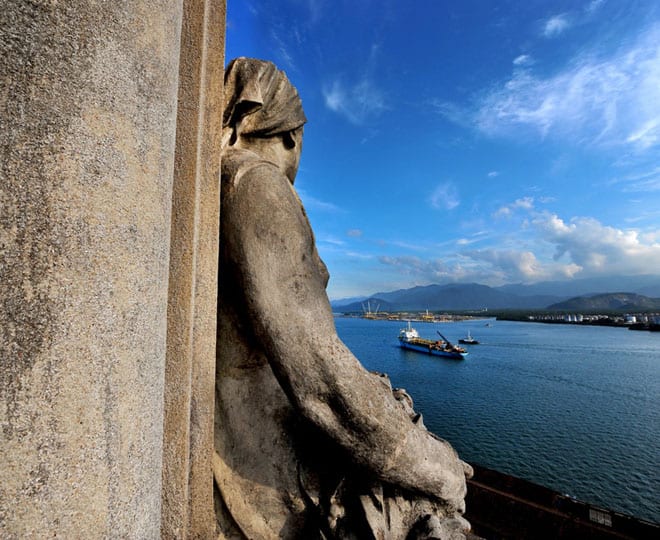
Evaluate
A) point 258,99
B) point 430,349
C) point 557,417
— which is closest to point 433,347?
point 430,349

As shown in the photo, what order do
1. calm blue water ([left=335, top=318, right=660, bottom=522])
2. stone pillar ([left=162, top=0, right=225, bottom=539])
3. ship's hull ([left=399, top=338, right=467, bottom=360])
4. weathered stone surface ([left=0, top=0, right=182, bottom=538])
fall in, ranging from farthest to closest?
1. ship's hull ([left=399, top=338, right=467, bottom=360])
2. calm blue water ([left=335, top=318, right=660, bottom=522])
3. stone pillar ([left=162, top=0, right=225, bottom=539])
4. weathered stone surface ([left=0, top=0, right=182, bottom=538])

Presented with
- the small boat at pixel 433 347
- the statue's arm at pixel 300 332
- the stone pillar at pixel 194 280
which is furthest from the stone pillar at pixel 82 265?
the small boat at pixel 433 347

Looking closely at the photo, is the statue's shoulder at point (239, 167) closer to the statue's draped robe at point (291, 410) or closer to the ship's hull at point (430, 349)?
the statue's draped robe at point (291, 410)

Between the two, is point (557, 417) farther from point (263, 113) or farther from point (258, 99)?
point (258, 99)

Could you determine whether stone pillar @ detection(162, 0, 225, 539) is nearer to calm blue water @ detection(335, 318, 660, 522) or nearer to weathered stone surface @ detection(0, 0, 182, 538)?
weathered stone surface @ detection(0, 0, 182, 538)

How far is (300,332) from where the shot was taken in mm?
1744

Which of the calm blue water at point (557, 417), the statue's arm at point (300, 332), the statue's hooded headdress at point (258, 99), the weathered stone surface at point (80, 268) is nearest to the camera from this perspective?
the weathered stone surface at point (80, 268)

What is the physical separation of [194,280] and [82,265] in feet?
2.43

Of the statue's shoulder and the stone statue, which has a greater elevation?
the statue's shoulder

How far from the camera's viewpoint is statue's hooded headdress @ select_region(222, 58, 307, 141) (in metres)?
2.10

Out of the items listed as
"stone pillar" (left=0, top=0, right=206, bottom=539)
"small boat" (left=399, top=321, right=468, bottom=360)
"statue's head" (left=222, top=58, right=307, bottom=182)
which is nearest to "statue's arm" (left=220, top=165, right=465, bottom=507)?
"statue's head" (left=222, top=58, right=307, bottom=182)

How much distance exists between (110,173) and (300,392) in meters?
1.19

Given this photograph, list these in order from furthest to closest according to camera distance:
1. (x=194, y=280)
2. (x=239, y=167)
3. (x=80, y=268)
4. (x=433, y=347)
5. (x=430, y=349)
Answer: (x=430, y=349), (x=433, y=347), (x=239, y=167), (x=194, y=280), (x=80, y=268)

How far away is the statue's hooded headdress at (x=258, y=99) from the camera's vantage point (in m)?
2.10
